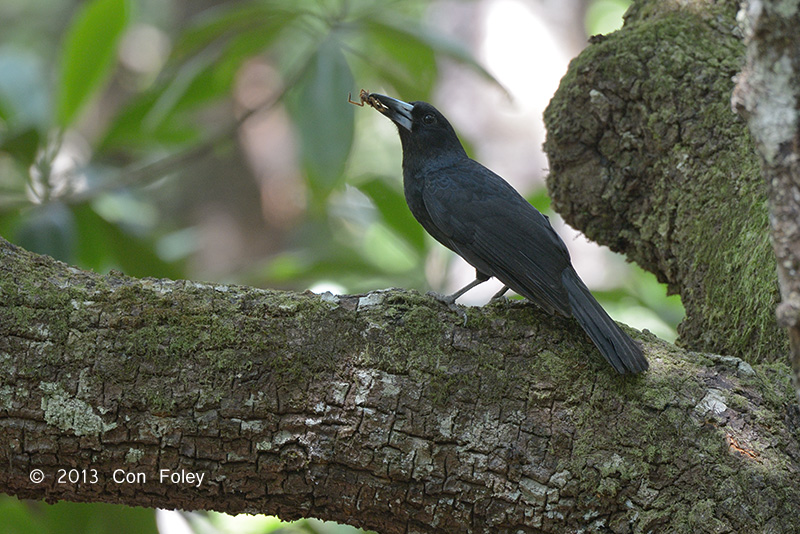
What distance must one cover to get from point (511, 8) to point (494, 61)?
1.57ft

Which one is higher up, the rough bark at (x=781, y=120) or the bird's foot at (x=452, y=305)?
the bird's foot at (x=452, y=305)

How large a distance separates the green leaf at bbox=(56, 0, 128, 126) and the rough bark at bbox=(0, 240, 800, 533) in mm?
2249

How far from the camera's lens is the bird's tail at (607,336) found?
6.75ft

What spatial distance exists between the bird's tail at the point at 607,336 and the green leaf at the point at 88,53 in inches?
113

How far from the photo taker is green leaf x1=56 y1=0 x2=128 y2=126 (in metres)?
3.84

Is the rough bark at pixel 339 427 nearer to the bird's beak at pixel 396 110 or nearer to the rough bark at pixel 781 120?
the rough bark at pixel 781 120

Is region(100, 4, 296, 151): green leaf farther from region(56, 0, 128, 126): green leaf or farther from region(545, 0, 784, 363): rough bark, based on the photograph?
region(545, 0, 784, 363): rough bark

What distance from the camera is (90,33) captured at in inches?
152

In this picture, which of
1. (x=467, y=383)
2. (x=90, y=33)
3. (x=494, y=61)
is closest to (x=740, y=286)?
(x=467, y=383)

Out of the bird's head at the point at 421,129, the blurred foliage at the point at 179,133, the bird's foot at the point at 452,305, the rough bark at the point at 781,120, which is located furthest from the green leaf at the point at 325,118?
the rough bark at the point at 781,120

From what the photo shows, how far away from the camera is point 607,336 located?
2.11 meters

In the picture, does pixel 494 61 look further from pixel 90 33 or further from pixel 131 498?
pixel 131 498

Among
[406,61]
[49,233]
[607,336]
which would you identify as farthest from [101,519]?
[406,61]

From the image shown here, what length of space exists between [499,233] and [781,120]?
140cm
